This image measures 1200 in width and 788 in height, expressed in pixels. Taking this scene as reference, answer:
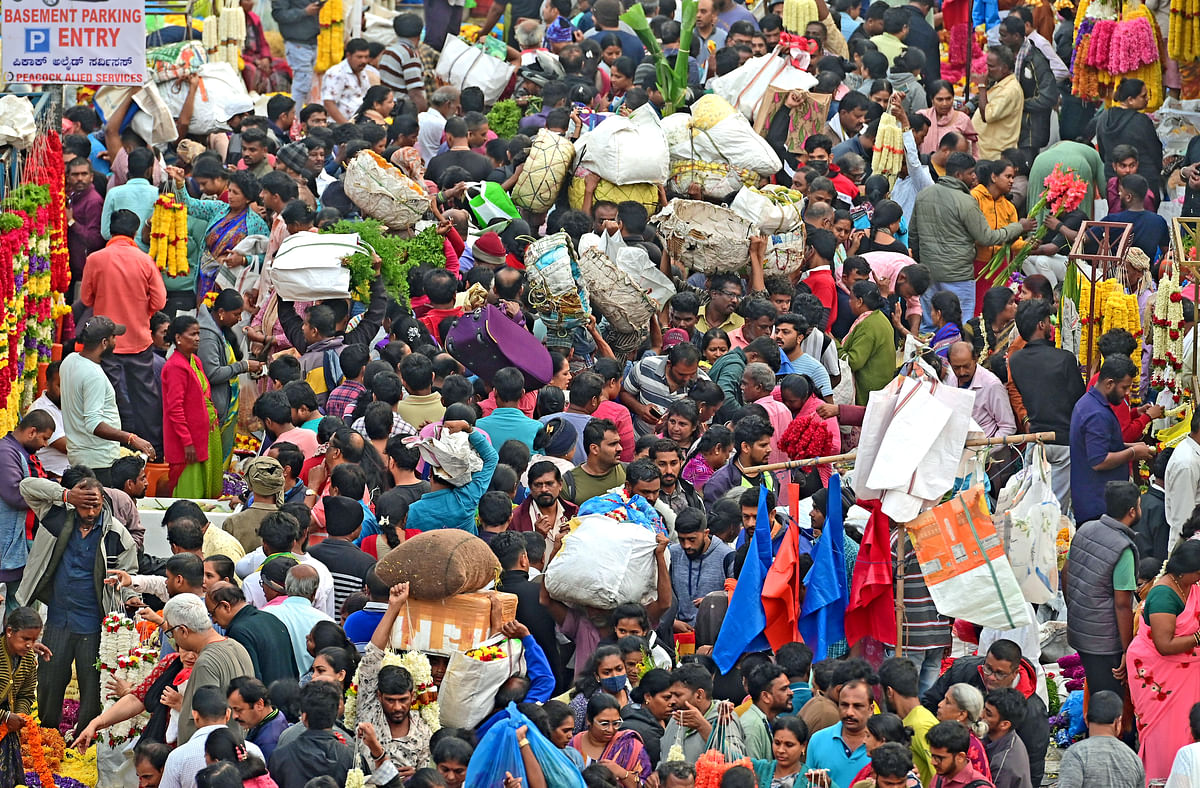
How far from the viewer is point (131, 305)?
499 inches

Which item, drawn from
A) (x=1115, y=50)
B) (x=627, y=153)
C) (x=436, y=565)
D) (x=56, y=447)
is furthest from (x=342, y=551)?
(x=1115, y=50)

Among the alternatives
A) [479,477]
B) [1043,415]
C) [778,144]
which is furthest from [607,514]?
[778,144]

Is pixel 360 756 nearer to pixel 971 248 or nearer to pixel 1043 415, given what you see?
pixel 1043 415

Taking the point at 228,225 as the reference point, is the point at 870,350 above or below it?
below

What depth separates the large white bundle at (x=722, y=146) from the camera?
45.9ft

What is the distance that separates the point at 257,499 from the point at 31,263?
122 inches

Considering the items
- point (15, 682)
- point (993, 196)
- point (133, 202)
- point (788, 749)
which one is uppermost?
point (993, 196)

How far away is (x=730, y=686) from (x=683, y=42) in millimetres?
8035

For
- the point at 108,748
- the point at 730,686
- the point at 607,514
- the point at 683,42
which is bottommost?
the point at 108,748

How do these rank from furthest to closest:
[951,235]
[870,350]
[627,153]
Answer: [951,235] → [627,153] → [870,350]

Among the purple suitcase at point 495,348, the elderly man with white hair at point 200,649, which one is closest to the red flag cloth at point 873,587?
the elderly man with white hair at point 200,649

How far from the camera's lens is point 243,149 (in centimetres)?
1479

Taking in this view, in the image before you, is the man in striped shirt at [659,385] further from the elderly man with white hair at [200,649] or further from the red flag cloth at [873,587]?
the elderly man with white hair at [200,649]

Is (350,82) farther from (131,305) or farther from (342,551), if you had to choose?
(342,551)
